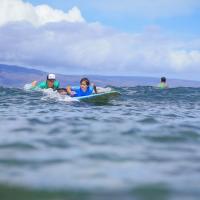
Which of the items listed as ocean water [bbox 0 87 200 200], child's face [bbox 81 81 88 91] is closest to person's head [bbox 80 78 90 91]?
child's face [bbox 81 81 88 91]

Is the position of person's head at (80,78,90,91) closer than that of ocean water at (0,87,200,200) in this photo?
No

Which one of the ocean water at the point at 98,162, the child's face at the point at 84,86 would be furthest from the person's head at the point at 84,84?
the ocean water at the point at 98,162

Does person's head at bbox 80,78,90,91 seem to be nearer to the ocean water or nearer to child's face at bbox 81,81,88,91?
child's face at bbox 81,81,88,91

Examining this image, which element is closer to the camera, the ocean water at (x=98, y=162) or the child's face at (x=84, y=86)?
the ocean water at (x=98, y=162)

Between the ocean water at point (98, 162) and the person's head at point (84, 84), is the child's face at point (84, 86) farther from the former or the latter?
the ocean water at point (98, 162)

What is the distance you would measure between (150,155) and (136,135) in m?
1.95

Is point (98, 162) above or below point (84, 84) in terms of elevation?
below

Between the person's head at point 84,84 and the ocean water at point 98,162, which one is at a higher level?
the person's head at point 84,84

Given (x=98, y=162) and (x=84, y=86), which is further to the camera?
(x=84, y=86)

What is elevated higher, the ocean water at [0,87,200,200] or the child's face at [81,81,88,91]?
the child's face at [81,81,88,91]

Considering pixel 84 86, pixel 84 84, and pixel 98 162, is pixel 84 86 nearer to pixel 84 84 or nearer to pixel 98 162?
pixel 84 84

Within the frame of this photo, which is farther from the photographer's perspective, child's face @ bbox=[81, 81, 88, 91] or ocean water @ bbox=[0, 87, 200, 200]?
child's face @ bbox=[81, 81, 88, 91]

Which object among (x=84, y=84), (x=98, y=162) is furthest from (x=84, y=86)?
(x=98, y=162)

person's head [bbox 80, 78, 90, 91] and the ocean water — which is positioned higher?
person's head [bbox 80, 78, 90, 91]
